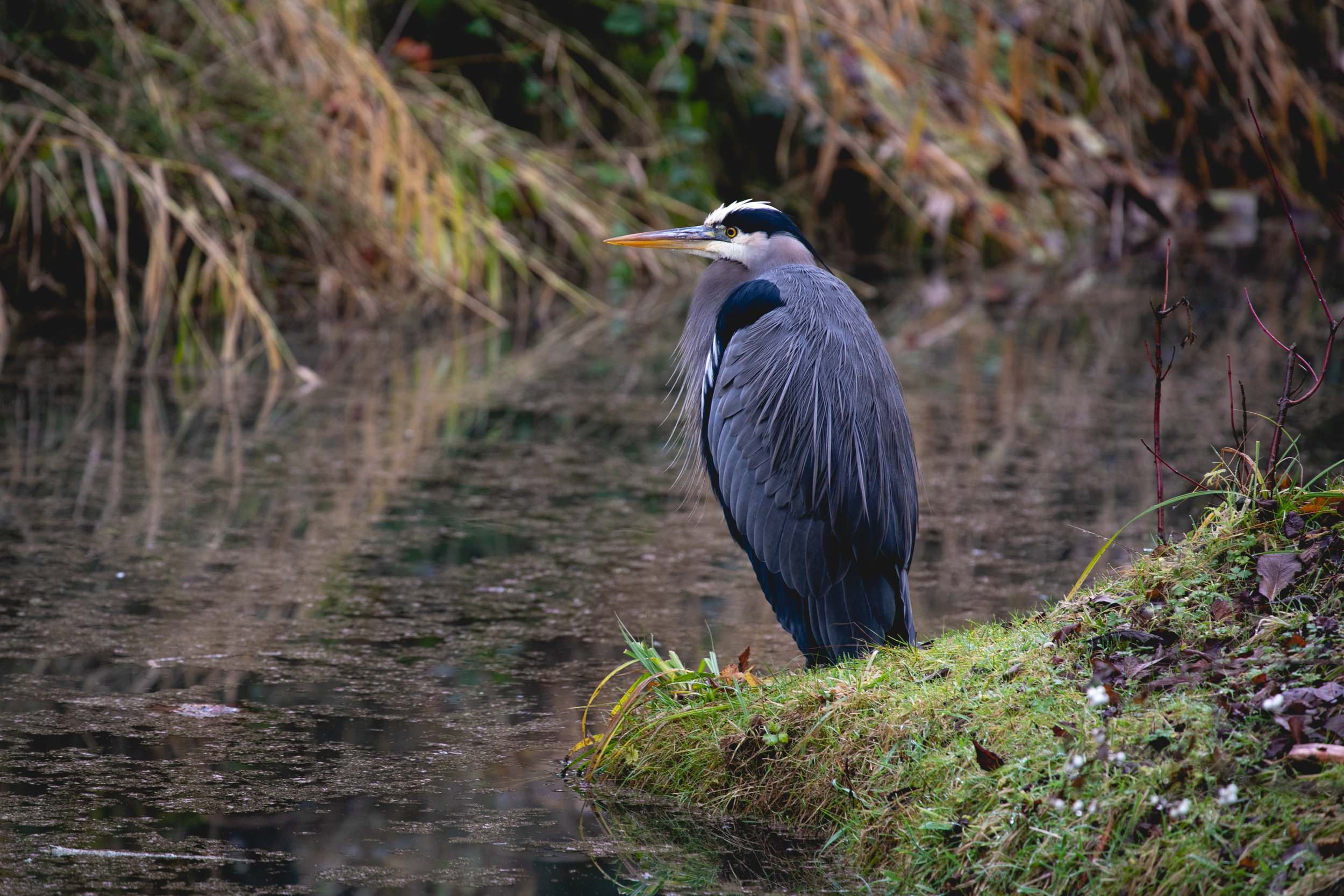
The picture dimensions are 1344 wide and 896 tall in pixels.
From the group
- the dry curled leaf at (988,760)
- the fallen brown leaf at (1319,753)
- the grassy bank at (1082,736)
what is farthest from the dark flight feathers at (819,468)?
the fallen brown leaf at (1319,753)

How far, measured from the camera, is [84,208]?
831cm

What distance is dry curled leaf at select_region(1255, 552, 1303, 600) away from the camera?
2943mm

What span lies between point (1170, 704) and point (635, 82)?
10.4 metres

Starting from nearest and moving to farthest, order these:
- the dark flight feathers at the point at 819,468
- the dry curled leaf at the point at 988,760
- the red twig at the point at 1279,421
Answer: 1. the dry curled leaf at the point at 988,760
2. the red twig at the point at 1279,421
3. the dark flight feathers at the point at 819,468

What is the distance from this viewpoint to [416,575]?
482 centimetres

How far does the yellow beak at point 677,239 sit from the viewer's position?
4.48m

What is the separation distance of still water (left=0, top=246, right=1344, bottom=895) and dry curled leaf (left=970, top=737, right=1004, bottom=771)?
0.34 m

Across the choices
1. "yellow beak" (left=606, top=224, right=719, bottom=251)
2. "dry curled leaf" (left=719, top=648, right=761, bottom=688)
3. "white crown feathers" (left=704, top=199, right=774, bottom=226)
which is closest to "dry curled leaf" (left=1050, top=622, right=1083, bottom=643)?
"dry curled leaf" (left=719, top=648, right=761, bottom=688)

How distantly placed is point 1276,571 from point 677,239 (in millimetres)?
2210

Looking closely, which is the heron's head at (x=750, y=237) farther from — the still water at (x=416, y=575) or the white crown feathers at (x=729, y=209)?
the still water at (x=416, y=575)

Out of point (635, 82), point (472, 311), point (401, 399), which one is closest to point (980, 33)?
point (635, 82)

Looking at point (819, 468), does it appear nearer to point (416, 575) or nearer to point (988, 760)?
point (988, 760)

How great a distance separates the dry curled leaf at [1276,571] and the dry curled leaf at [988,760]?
0.67 metres

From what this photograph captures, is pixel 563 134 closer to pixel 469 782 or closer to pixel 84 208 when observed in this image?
pixel 84 208
